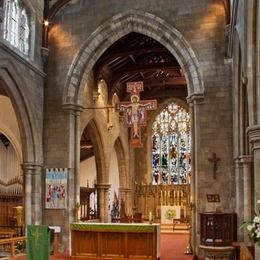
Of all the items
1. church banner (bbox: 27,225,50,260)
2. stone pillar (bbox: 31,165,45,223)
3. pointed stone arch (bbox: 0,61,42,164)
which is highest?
pointed stone arch (bbox: 0,61,42,164)

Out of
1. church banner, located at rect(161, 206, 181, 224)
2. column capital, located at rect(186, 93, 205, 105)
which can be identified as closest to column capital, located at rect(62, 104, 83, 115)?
column capital, located at rect(186, 93, 205, 105)

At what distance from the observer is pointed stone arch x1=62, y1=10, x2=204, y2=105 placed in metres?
13.9

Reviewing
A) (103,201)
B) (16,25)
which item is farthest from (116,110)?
(103,201)

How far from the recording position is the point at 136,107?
46.9 ft

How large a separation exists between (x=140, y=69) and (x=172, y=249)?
27.9ft

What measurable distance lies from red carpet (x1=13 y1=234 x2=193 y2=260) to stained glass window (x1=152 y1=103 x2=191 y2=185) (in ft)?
15.5

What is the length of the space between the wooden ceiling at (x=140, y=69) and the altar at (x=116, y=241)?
27.2 feet

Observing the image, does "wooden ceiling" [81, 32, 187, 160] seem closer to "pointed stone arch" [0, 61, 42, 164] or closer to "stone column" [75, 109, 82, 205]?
"stone column" [75, 109, 82, 205]

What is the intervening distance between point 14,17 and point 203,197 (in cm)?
742

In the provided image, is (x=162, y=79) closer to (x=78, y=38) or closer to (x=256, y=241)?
(x=78, y=38)

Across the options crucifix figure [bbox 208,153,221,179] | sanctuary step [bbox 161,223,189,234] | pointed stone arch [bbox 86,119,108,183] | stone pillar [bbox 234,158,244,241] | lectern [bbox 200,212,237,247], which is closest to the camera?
lectern [bbox 200,212,237,247]

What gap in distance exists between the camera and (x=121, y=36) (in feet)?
48.3

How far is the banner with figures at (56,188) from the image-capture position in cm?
1417

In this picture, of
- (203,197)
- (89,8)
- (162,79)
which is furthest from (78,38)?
(162,79)
